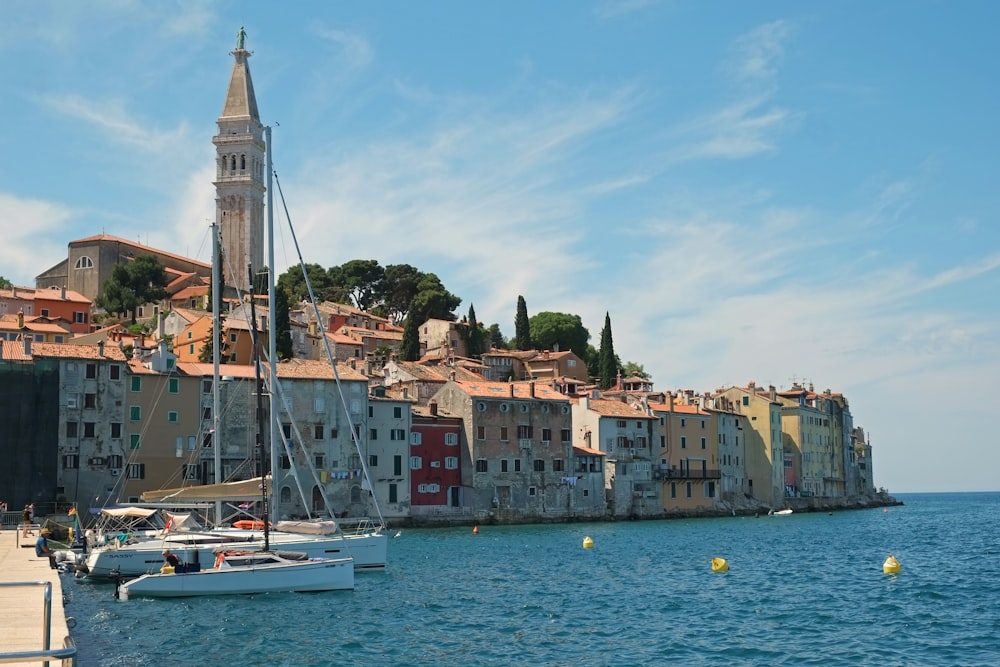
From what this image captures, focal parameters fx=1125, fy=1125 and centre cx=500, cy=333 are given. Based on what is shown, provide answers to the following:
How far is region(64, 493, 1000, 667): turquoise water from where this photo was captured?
23031mm

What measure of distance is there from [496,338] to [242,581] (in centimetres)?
8739

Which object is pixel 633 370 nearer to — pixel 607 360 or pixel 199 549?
pixel 607 360

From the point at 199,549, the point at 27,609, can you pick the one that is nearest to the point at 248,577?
the point at 199,549

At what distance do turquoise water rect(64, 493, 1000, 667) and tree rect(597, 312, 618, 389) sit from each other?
53745 millimetres

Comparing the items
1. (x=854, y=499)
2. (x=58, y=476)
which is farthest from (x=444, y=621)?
(x=854, y=499)

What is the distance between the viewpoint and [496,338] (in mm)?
117438

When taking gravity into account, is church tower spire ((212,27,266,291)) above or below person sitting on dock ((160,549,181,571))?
above

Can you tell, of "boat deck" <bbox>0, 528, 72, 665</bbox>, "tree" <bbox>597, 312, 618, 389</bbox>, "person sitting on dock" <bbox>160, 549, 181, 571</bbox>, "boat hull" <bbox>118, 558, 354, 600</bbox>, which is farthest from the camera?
"tree" <bbox>597, 312, 618, 389</bbox>

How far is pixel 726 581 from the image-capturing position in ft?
122

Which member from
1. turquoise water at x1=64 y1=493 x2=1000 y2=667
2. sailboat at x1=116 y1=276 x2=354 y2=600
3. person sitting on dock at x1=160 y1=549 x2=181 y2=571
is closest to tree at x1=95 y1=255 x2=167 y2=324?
turquoise water at x1=64 y1=493 x2=1000 y2=667

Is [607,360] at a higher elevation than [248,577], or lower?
higher

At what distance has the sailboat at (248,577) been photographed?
30156 mm

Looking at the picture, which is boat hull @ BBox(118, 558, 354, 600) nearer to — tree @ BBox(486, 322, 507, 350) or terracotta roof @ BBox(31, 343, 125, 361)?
terracotta roof @ BBox(31, 343, 125, 361)

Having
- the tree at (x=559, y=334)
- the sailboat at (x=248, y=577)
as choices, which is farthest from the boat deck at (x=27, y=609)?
the tree at (x=559, y=334)
